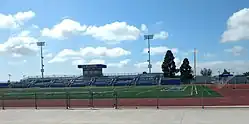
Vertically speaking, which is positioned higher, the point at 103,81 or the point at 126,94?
the point at 103,81

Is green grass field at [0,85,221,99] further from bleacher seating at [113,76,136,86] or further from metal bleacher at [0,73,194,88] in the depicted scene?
bleacher seating at [113,76,136,86]

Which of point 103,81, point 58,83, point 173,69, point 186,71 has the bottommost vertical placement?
point 58,83

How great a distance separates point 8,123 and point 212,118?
27.9 feet

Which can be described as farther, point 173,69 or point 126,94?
point 173,69

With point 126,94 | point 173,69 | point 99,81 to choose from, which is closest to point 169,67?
point 173,69

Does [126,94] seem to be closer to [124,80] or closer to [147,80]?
[147,80]

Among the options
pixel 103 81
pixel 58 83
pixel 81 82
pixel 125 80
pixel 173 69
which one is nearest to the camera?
pixel 103 81

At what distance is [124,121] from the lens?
15969 mm

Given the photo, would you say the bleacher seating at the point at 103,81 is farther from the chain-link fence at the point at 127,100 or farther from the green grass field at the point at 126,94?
the chain-link fence at the point at 127,100

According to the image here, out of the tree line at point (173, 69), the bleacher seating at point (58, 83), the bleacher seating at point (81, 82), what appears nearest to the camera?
the bleacher seating at point (81, 82)

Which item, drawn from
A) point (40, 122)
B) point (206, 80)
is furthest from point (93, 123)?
point (206, 80)

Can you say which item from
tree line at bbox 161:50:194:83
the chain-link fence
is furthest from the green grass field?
tree line at bbox 161:50:194:83

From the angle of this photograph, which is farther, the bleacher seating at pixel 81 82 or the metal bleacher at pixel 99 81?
the bleacher seating at pixel 81 82

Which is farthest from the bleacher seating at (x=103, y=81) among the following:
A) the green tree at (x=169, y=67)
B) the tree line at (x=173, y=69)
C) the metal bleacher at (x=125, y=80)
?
the tree line at (x=173, y=69)
